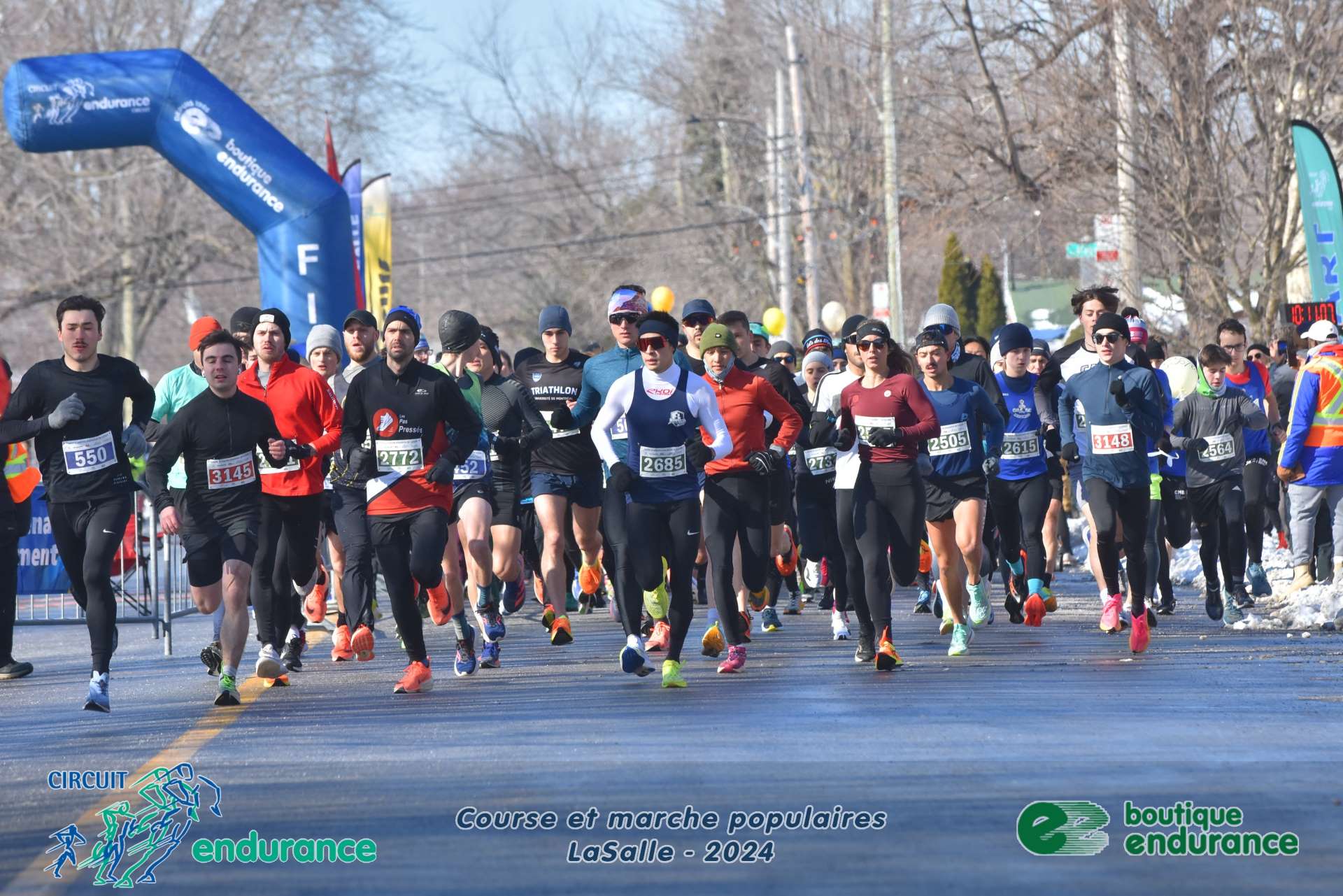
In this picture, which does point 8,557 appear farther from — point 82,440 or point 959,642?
point 959,642

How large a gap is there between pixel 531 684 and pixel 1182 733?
3.91 metres

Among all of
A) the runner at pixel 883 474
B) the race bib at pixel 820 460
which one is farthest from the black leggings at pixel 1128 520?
the race bib at pixel 820 460

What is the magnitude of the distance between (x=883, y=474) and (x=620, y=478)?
171cm

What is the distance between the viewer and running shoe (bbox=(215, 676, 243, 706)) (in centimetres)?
1089

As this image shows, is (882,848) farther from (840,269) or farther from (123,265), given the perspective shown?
(840,269)

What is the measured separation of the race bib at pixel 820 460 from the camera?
47.9 feet

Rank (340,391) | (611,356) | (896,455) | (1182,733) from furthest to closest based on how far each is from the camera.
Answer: (340,391), (611,356), (896,455), (1182,733)

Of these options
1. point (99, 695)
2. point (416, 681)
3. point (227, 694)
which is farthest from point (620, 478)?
point (99, 695)

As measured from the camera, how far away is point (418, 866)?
6.56 m

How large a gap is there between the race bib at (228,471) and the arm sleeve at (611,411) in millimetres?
1895

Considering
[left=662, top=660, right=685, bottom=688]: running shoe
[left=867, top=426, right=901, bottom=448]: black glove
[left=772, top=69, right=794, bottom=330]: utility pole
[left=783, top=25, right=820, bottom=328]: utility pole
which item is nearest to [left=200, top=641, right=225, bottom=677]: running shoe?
[left=662, top=660, right=685, bottom=688]: running shoe

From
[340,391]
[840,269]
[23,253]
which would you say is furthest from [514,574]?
[840,269]

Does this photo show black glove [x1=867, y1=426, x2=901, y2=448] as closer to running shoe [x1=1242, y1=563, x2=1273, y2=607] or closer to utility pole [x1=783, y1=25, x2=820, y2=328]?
running shoe [x1=1242, y1=563, x2=1273, y2=607]

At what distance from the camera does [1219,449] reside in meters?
14.9
